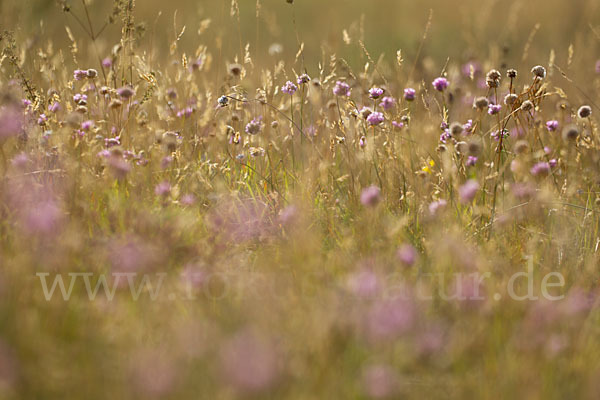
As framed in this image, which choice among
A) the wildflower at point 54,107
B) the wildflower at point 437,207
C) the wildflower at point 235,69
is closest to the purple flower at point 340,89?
the wildflower at point 235,69

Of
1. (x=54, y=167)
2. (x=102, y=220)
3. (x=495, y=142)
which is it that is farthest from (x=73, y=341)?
(x=495, y=142)

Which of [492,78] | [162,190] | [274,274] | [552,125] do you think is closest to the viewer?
[274,274]

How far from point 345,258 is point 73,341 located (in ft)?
2.46

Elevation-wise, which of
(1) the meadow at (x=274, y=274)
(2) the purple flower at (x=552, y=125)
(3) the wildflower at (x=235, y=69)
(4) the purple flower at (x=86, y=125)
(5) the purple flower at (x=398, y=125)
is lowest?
(1) the meadow at (x=274, y=274)

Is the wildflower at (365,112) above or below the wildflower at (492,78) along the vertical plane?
below

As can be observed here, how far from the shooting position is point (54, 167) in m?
2.09

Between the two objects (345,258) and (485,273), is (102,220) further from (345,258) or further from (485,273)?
(485,273)

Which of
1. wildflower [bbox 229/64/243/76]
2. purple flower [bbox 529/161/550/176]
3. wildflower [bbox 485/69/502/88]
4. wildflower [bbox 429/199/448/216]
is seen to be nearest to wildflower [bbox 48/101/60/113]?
wildflower [bbox 229/64/243/76]

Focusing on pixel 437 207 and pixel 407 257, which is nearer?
pixel 407 257

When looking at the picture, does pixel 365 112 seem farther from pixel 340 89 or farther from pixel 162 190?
pixel 162 190

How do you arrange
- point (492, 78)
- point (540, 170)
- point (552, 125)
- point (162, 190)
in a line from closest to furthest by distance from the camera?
1. point (162, 190)
2. point (540, 170)
3. point (492, 78)
4. point (552, 125)

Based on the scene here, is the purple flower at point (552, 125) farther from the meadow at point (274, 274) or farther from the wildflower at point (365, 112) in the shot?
the wildflower at point (365, 112)

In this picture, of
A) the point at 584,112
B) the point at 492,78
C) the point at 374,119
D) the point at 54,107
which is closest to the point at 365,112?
the point at 374,119

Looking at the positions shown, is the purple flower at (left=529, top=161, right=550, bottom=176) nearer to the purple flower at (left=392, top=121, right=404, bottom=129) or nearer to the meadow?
the meadow
